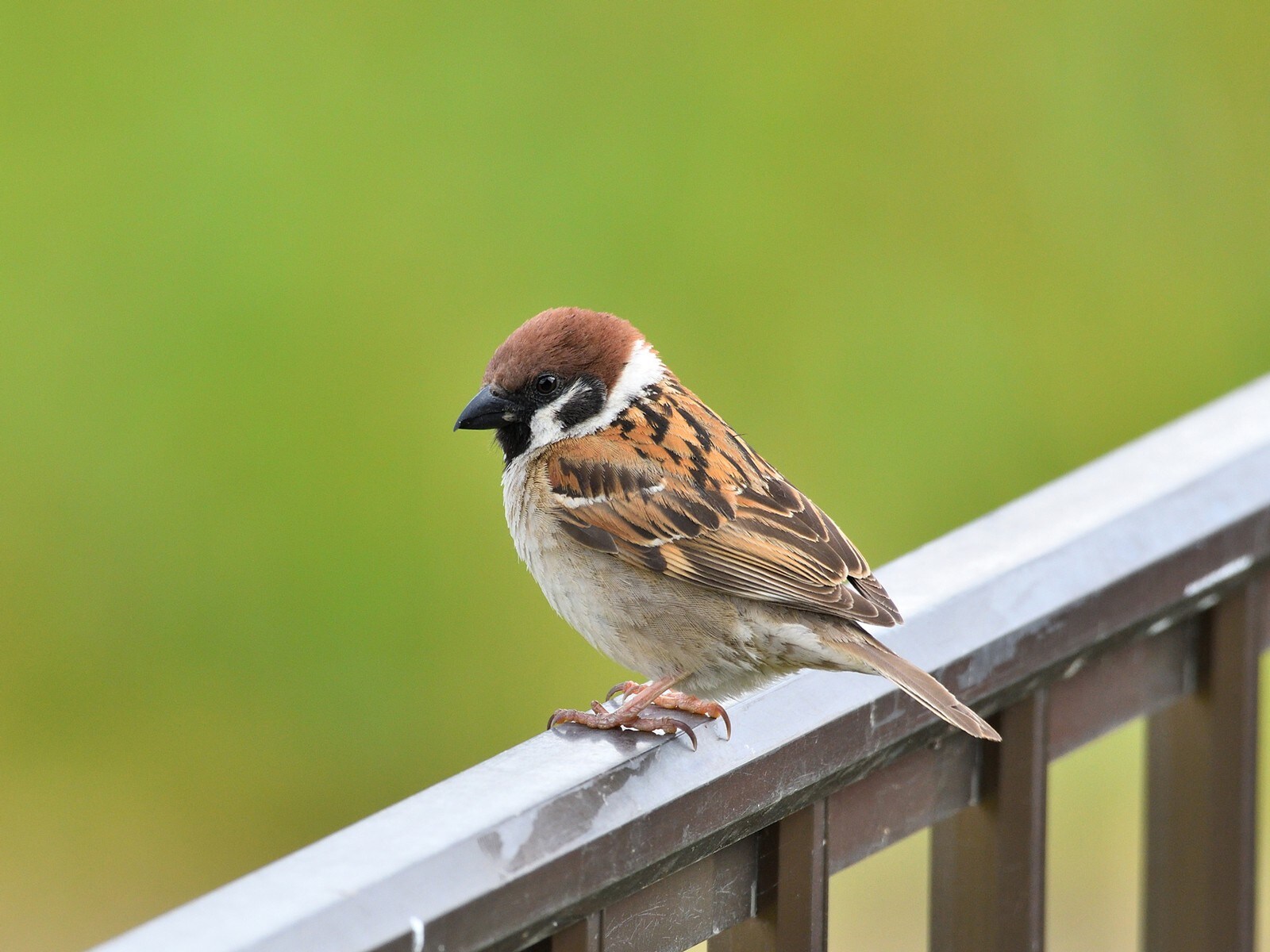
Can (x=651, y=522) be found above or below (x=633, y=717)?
above

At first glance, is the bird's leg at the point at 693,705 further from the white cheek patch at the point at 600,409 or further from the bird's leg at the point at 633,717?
the white cheek patch at the point at 600,409

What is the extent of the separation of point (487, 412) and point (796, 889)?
1135 millimetres

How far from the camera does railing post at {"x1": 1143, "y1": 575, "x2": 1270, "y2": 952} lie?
6.11ft

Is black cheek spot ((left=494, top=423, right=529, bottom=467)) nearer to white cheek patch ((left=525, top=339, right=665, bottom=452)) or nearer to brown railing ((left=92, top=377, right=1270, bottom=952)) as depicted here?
white cheek patch ((left=525, top=339, right=665, bottom=452))

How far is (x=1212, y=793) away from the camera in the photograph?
1875mm

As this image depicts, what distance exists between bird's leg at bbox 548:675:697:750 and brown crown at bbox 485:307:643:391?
477 millimetres

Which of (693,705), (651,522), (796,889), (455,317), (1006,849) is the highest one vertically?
(455,317)

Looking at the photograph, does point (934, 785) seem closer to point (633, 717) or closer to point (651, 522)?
point (633, 717)

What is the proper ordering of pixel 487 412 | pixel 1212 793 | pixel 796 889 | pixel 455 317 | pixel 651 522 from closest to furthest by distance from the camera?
pixel 796 889 < pixel 1212 793 < pixel 651 522 < pixel 487 412 < pixel 455 317

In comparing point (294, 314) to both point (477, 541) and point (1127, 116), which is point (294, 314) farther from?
point (1127, 116)

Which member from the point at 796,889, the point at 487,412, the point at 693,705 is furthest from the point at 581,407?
the point at 796,889

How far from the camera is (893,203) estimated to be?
4656 mm

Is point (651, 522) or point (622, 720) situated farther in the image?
point (651, 522)

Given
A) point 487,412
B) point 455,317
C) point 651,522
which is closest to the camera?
point 651,522
